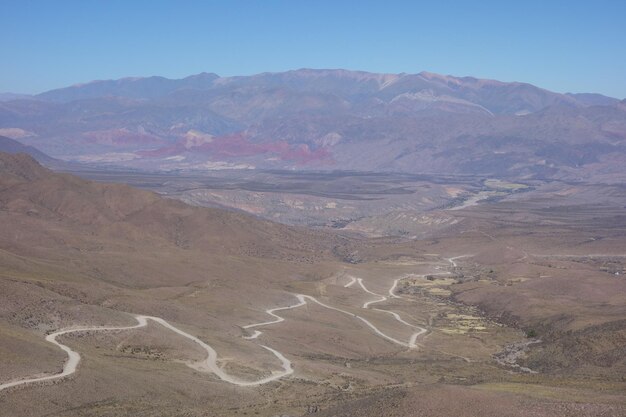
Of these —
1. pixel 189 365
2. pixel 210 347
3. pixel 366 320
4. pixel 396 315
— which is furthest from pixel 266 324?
pixel 189 365

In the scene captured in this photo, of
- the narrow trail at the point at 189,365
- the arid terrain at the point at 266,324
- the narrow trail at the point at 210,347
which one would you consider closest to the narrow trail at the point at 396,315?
the narrow trail at the point at 210,347

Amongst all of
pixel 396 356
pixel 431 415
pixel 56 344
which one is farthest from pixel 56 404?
pixel 396 356

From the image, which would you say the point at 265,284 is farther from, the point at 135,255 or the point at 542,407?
the point at 542,407

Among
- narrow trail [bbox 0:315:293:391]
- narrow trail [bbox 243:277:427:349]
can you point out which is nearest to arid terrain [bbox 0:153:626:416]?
narrow trail [bbox 0:315:293:391]

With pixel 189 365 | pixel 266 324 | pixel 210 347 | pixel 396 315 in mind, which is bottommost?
pixel 396 315

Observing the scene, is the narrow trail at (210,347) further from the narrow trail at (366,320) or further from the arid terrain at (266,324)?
the arid terrain at (266,324)

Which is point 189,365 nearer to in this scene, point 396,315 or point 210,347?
point 210,347
